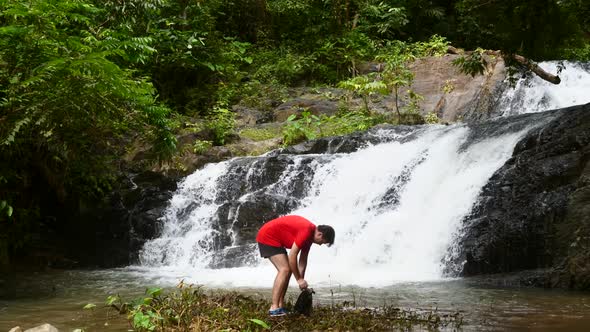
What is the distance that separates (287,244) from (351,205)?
6.50 meters

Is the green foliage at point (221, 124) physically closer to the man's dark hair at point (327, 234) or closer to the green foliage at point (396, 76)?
the green foliage at point (396, 76)

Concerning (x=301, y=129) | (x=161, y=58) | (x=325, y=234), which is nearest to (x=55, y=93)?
(x=325, y=234)

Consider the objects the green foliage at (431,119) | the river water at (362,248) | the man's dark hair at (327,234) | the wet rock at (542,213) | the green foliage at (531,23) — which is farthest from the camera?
the green foliage at (431,119)

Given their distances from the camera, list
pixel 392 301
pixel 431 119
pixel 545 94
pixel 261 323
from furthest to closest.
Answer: pixel 431 119 → pixel 545 94 → pixel 392 301 → pixel 261 323

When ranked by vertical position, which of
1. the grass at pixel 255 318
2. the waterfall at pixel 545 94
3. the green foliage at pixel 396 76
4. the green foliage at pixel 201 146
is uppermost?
the green foliage at pixel 396 76

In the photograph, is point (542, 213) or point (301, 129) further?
point (301, 129)

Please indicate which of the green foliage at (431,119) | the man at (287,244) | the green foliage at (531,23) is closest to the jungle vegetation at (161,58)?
the green foliage at (531,23)

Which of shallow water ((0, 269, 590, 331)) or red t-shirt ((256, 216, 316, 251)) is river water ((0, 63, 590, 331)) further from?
red t-shirt ((256, 216, 316, 251))

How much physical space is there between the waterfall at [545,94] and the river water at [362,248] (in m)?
0.12

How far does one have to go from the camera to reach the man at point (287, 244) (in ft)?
18.5

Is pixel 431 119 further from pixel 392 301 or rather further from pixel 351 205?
pixel 392 301

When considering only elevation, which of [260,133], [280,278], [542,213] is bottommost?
[280,278]

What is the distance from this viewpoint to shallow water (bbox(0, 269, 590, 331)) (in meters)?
6.00

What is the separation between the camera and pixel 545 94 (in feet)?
53.9
